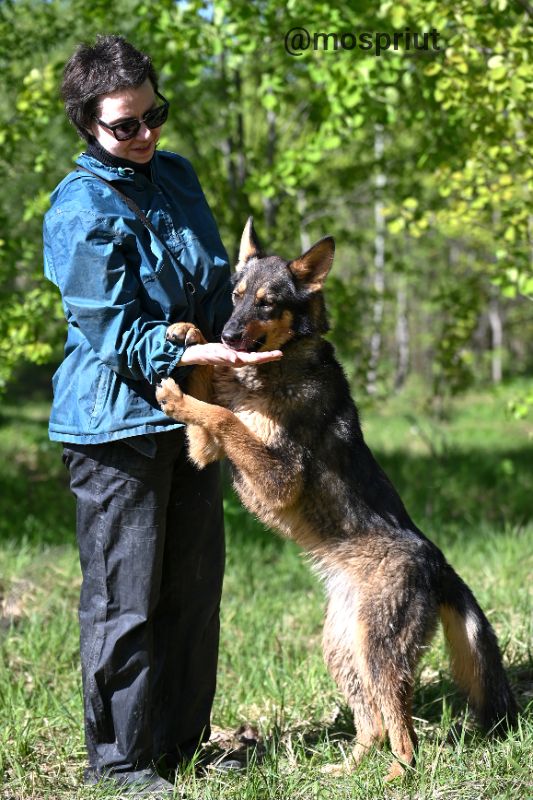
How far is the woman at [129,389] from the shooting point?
316 centimetres

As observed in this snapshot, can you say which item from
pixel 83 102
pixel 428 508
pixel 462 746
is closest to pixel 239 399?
pixel 83 102

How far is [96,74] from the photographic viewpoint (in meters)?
3.22

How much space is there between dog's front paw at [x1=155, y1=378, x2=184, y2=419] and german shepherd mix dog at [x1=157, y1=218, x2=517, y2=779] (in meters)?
0.18

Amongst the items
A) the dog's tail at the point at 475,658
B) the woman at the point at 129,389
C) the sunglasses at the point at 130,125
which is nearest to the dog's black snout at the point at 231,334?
the woman at the point at 129,389

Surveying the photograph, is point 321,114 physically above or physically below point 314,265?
above

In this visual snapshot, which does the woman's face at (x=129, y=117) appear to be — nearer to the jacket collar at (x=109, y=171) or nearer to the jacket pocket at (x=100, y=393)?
the jacket collar at (x=109, y=171)

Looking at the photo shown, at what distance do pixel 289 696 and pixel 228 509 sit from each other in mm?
3225

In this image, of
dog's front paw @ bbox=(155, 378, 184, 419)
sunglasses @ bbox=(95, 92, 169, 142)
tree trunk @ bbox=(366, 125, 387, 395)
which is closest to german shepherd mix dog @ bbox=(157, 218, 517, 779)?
dog's front paw @ bbox=(155, 378, 184, 419)

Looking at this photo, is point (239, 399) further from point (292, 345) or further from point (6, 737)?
point (6, 737)

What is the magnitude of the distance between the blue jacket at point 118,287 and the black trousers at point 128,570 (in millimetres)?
163

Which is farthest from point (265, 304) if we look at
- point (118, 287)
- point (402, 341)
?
point (402, 341)

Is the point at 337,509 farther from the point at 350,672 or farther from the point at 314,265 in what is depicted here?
the point at 314,265

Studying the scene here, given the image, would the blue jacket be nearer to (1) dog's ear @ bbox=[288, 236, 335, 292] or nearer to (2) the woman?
(2) the woman

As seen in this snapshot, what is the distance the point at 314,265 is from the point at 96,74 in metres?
1.29
